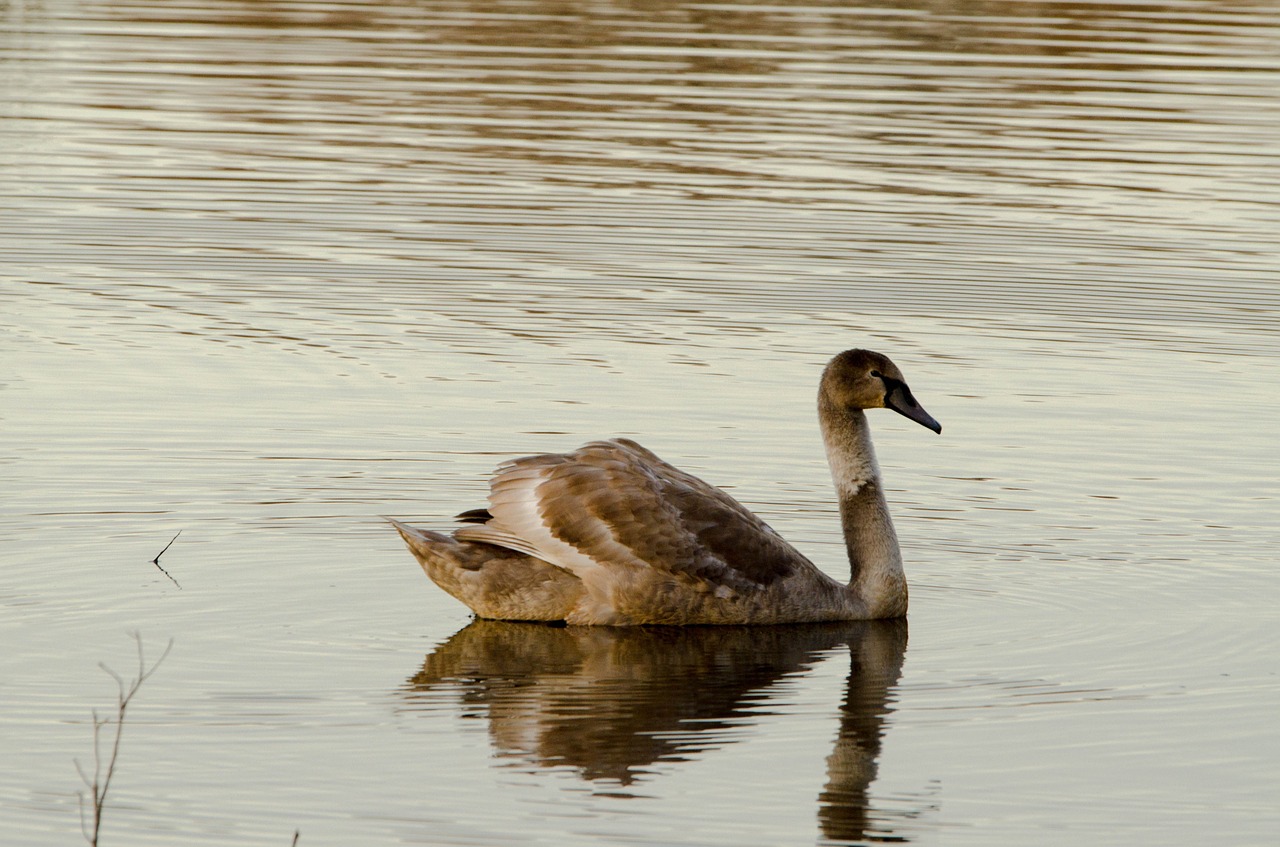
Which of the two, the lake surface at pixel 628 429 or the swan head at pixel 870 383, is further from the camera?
the swan head at pixel 870 383

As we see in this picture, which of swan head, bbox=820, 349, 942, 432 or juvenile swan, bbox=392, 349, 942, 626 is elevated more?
swan head, bbox=820, 349, 942, 432

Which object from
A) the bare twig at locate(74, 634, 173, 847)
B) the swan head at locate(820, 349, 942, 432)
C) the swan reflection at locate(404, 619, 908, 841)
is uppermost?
the swan head at locate(820, 349, 942, 432)

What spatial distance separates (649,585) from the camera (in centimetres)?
1180

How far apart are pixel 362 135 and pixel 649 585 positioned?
17.1 metres

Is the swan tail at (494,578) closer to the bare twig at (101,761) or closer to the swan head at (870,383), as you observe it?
the bare twig at (101,761)

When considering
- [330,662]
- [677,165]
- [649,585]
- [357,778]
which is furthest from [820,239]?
[357,778]

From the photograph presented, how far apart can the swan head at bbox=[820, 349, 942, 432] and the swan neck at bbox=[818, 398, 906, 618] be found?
0.12m

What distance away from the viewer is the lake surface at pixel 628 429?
9.34 metres

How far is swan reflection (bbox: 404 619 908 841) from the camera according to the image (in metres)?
9.52

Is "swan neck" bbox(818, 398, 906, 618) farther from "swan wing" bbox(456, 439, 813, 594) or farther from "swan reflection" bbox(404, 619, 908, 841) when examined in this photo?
"swan wing" bbox(456, 439, 813, 594)

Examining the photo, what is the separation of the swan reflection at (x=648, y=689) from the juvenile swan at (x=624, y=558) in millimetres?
125

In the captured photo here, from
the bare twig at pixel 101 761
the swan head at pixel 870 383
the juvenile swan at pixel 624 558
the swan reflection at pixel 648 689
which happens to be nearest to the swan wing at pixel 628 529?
the juvenile swan at pixel 624 558

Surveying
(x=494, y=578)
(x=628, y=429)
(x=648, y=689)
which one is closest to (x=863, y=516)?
(x=494, y=578)

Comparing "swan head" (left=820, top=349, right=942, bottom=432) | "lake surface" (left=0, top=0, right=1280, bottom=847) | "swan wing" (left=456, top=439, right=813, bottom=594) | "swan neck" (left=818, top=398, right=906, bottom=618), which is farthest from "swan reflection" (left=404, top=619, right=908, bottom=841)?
"swan head" (left=820, top=349, right=942, bottom=432)
